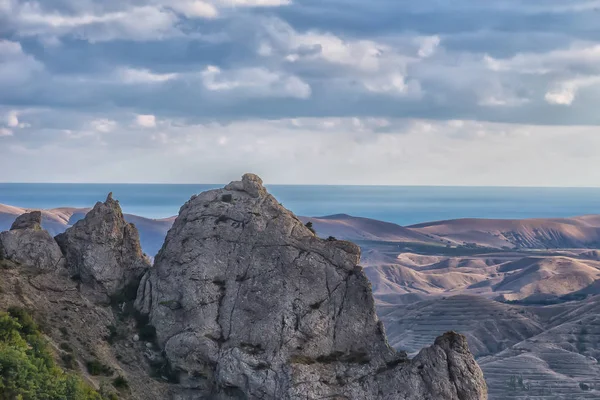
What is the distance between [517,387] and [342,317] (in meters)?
77.0

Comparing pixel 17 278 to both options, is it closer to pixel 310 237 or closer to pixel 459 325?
pixel 310 237

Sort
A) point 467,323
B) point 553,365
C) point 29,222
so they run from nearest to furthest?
point 29,222 < point 553,365 < point 467,323

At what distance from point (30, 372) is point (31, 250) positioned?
16.1m

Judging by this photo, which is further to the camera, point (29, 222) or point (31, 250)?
point (29, 222)

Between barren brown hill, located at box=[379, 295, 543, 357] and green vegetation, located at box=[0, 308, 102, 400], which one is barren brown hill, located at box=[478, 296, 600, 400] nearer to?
barren brown hill, located at box=[379, 295, 543, 357]

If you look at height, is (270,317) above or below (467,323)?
above

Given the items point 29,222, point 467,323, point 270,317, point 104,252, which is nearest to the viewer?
point 270,317

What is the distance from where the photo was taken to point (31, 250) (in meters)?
60.7

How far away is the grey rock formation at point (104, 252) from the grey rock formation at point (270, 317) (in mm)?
2233

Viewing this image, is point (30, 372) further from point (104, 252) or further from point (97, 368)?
point (104, 252)

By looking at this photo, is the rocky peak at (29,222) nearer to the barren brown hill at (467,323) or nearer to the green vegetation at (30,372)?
the green vegetation at (30,372)

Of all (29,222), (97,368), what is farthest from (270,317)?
(29,222)

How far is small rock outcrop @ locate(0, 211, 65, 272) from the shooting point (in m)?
60.4

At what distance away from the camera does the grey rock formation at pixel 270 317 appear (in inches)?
2060
